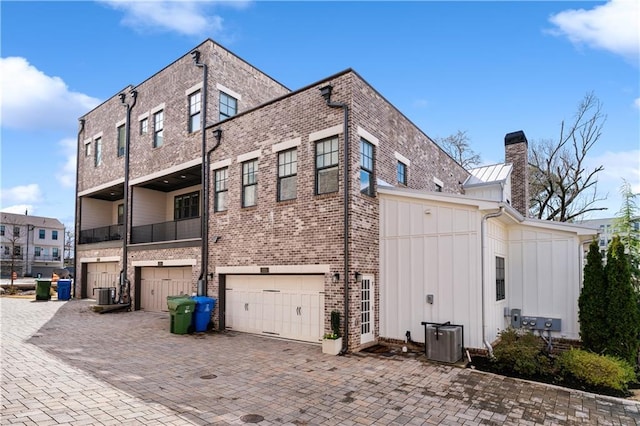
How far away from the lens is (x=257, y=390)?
21.8 feet

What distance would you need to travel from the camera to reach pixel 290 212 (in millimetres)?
11047

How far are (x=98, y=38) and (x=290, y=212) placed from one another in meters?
7.87

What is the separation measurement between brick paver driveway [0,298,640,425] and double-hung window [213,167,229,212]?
196 inches

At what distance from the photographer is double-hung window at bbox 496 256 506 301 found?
34.2ft

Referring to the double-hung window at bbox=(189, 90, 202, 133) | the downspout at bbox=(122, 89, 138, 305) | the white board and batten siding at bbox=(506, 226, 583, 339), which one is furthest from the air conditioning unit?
the downspout at bbox=(122, 89, 138, 305)

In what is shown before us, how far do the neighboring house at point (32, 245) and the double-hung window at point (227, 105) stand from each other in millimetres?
53624

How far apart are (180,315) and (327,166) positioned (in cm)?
649

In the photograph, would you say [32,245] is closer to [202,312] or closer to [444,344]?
[202,312]

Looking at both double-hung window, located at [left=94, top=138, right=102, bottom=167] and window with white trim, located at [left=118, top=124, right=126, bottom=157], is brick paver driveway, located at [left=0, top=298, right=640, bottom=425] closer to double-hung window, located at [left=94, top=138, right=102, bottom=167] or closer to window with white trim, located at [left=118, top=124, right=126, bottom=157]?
window with white trim, located at [left=118, top=124, right=126, bottom=157]

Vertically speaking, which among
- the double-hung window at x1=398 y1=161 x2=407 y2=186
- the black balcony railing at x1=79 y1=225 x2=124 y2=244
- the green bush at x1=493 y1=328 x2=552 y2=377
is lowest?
the green bush at x1=493 y1=328 x2=552 y2=377

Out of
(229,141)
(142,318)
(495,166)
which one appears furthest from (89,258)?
(495,166)

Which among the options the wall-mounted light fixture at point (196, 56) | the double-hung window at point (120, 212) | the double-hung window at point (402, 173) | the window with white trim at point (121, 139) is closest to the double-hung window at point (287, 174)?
the double-hung window at point (402, 173)

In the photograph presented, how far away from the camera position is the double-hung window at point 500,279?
34.2ft

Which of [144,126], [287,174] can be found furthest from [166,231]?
[287,174]
